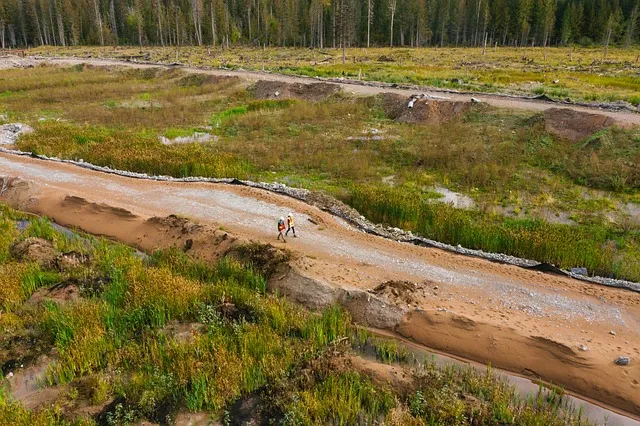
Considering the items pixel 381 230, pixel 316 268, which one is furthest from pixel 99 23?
pixel 316 268

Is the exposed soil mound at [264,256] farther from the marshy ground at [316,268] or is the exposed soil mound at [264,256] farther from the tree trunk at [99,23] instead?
the tree trunk at [99,23]

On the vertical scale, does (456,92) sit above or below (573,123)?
above

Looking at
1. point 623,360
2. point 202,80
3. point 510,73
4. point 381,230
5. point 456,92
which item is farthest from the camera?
Result: point 202,80

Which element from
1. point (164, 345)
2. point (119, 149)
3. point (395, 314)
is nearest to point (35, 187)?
point (119, 149)

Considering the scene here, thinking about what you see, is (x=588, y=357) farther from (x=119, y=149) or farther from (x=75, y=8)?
(x=75, y=8)

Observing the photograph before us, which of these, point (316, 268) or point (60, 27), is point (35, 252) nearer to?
point (316, 268)

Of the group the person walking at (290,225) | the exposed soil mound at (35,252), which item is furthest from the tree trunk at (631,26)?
the exposed soil mound at (35,252)

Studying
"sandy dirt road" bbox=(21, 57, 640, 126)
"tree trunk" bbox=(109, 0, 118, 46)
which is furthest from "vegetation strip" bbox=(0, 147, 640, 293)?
"tree trunk" bbox=(109, 0, 118, 46)

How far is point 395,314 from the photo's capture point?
1318 centimetres

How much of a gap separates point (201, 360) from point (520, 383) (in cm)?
802

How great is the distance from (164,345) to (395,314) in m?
6.56

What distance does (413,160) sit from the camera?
27625 mm

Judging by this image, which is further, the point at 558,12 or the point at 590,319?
the point at 558,12

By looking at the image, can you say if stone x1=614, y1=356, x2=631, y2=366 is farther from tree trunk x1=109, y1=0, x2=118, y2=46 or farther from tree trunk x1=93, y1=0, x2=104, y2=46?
tree trunk x1=109, y1=0, x2=118, y2=46
